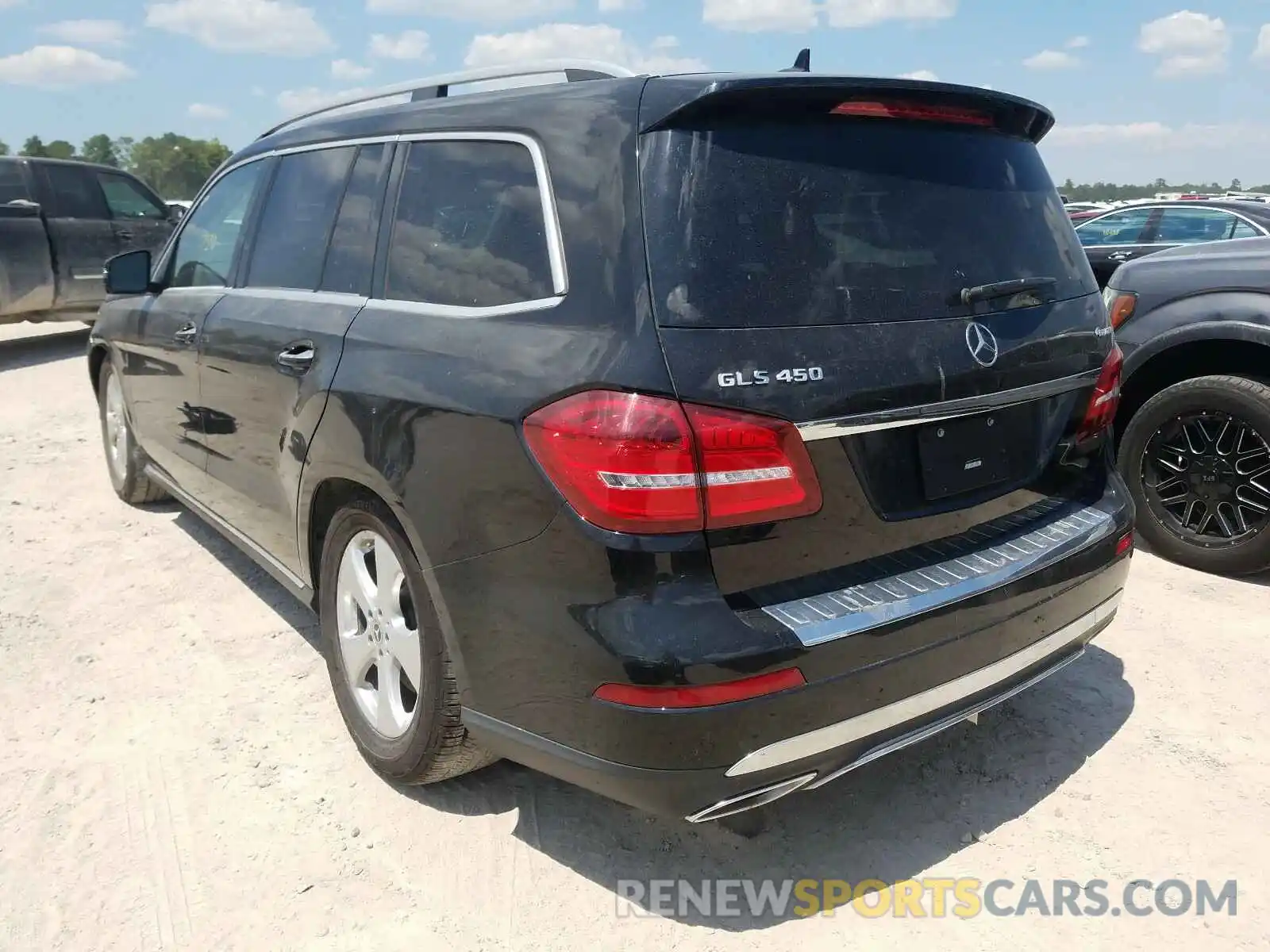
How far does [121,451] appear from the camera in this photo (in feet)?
17.5

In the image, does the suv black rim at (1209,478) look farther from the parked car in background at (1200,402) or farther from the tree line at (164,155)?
the tree line at (164,155)

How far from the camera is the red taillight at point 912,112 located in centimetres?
222

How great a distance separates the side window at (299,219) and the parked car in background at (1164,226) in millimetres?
6809

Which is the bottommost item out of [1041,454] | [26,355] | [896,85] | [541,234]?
[26,355]

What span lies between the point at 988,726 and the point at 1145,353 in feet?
7.66

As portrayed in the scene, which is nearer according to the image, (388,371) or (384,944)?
(384,944)

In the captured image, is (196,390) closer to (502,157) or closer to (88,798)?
(88,798)

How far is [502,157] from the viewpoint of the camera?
241cm

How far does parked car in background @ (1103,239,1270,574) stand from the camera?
4223mm

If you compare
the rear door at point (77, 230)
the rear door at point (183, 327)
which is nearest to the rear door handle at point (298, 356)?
the rear door at point (183, 327)

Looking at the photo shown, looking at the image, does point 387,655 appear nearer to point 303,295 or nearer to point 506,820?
point 506,820

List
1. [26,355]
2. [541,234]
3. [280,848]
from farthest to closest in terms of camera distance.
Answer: [26,355] < [280,848] < [541,234]

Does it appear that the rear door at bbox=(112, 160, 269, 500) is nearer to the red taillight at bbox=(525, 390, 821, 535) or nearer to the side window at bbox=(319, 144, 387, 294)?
the side window at bbox=(319, 144, 387, 294)

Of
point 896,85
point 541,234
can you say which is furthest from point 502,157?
point 896,85
